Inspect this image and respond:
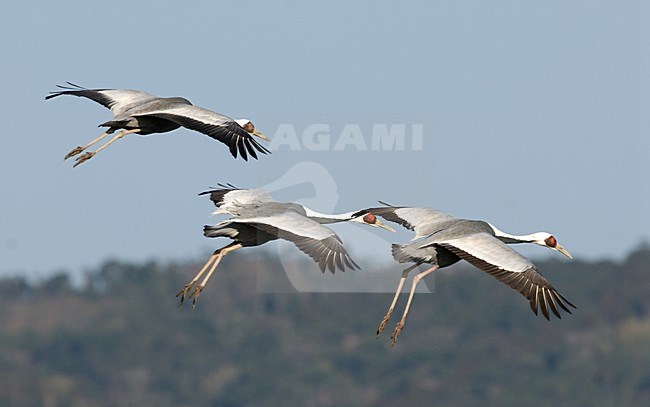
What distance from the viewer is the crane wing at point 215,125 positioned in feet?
78.9

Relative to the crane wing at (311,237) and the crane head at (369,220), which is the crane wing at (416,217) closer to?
the crane head at (369,220)

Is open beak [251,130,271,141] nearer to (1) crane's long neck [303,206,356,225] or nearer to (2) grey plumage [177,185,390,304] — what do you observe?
(2) grey plumage [177,185,390,304]

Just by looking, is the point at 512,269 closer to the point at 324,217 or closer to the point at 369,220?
the point at 369,220

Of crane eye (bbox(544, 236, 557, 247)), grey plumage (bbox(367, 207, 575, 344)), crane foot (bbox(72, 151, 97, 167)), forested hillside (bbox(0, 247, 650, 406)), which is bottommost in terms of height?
forested hillside (bbox(0, 247, 650, 406))

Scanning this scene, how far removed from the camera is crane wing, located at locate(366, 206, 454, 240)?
25.5m

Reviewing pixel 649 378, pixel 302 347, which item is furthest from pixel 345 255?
pixel 302 347

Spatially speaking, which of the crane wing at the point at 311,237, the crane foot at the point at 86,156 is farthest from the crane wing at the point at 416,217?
the crane foot at the point at 86,156

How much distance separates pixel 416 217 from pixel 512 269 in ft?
10.5

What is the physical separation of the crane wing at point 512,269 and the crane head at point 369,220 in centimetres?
270

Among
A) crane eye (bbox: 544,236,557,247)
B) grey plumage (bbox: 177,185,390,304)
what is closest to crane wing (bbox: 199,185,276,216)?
grey plumage (bbox: 177,185,390,304)

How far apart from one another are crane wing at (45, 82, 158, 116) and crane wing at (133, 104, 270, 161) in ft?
2.68

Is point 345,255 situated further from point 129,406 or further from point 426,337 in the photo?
point 426,337

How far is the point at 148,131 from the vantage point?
84.7 ft

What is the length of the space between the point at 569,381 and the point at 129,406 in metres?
39.5
